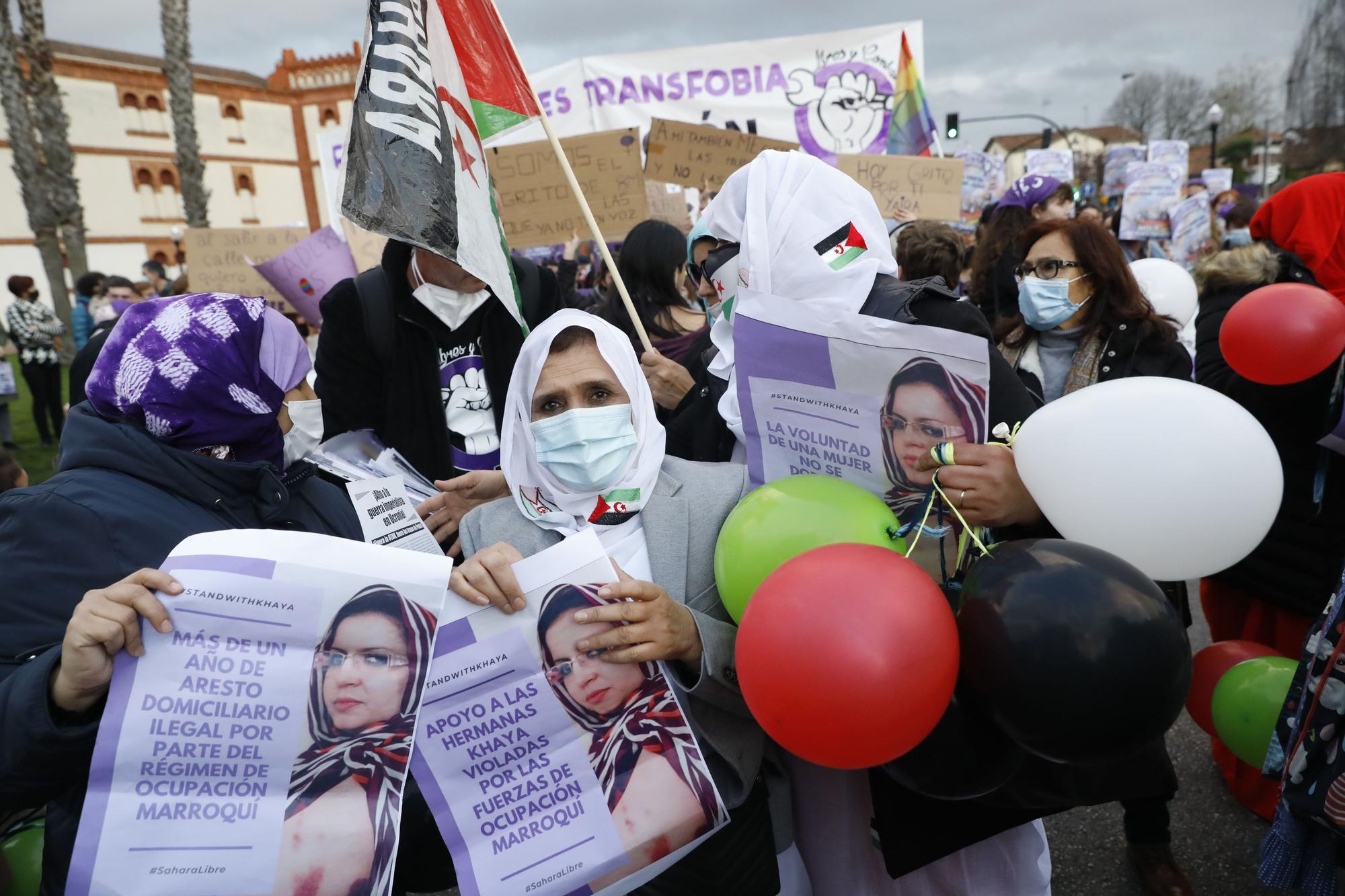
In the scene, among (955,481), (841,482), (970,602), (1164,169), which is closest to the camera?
(970,602)

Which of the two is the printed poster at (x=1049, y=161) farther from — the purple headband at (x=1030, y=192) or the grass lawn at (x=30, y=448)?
the grass lawn at (x=30, y=448)

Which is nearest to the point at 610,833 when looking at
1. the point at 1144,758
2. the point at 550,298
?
the point at 1144,758

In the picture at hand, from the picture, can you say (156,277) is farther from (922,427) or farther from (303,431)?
(922,427)

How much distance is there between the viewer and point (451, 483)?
220cm

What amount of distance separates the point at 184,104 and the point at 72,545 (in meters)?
15.7

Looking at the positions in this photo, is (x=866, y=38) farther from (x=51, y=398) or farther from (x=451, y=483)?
(x=51, y=398)

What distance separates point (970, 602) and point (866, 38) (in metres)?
7.91

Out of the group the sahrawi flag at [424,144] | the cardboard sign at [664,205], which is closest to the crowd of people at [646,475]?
the sahrawi flag at [424,144]

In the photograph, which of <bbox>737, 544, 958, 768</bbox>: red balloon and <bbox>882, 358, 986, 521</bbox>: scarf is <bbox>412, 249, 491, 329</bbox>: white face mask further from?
<bbox>737, 544, 958, 768</bbox>: red balloon

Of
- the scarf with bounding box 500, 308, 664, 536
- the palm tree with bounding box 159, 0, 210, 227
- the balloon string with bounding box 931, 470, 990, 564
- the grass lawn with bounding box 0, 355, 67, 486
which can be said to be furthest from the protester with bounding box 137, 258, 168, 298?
the balloon string with bounding box 931, 470, 990, 564

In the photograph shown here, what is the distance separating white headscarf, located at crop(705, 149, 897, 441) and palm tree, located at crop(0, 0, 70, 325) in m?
15.5

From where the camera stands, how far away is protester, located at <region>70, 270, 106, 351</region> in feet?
35.2

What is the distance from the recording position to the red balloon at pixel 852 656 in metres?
1.24

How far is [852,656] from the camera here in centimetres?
124
